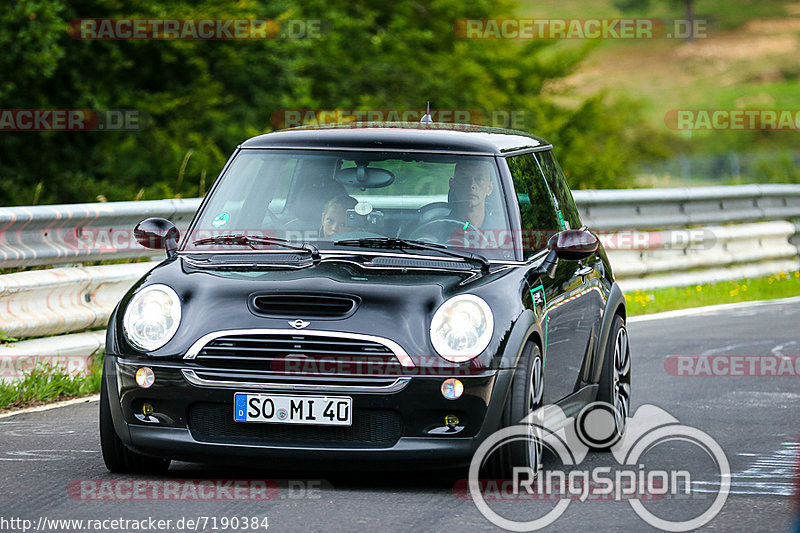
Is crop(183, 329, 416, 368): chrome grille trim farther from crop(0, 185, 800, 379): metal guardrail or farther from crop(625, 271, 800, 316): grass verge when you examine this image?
crop(625, 271, 800, 316): grass verge

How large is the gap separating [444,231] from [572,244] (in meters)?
0.62

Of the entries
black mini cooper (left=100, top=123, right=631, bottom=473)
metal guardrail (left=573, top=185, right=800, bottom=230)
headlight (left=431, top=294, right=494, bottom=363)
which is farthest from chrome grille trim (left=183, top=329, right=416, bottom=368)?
metal guardrail (left=573, top=185, right=800, bottom=230)

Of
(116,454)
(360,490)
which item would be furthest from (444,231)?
(116,454)

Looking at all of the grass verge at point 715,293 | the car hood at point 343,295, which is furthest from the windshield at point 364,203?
the grass verge at point 715,293

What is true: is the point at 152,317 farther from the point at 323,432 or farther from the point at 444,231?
the point at 444,231

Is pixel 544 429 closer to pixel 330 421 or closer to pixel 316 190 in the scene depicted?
pixel 330 421

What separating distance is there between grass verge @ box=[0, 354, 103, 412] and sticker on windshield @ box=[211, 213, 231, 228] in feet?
6.98

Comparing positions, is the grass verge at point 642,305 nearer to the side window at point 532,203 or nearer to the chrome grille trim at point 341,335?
the chrome grille trim at point 341,335

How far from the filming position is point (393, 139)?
→ 754 centimetres

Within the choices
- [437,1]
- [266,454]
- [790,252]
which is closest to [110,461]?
[266,454]

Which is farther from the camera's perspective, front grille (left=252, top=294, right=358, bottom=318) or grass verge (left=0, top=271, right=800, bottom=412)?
grass verge (left=0, top=271, right=800, bottom=412)

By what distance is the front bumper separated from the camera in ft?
20.6

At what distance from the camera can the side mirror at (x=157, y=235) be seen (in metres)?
7.48

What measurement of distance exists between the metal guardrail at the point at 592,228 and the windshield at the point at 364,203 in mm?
2112
